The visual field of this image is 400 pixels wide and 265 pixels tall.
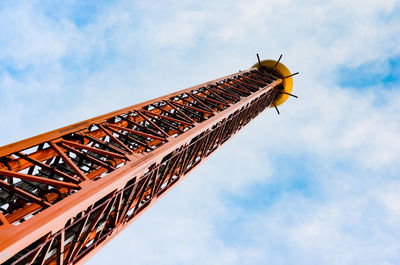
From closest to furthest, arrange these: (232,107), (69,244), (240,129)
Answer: (69,244)
(232,107)
(240,129)

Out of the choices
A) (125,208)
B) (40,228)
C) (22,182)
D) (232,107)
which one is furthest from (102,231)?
(232,107)

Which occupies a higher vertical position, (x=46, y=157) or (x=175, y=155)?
(x=175, y=155)

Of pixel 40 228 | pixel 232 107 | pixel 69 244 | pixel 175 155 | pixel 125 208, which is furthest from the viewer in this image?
pixel 232 107

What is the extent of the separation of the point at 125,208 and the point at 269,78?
74.4 feet

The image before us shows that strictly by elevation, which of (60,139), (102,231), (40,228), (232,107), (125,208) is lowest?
(40,228)

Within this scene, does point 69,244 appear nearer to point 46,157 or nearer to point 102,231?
point 102,231

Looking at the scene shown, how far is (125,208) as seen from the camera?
924 centimetres

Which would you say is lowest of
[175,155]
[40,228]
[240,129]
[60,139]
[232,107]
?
[40,228]

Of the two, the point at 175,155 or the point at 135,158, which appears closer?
the point at 135,158

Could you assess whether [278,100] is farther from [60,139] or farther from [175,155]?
[60,139]

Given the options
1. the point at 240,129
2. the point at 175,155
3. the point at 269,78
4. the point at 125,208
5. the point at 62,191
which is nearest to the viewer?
the point at 62,191

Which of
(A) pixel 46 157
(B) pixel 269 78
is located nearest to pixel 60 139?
(A) pixel 46 157

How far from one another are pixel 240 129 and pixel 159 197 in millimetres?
12075

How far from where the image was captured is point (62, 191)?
8.52m
